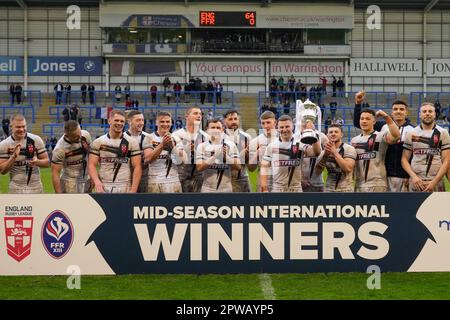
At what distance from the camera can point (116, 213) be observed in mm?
7973

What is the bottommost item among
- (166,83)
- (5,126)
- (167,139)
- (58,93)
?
(167,139)

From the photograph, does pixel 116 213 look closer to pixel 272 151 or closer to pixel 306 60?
pixel 272 151

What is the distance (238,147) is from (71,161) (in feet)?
7.02

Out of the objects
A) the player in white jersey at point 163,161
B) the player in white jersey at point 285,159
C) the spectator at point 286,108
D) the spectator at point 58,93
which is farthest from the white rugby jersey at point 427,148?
the spectator at point 58,93

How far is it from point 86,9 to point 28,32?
324 centimetres

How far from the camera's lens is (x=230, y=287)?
7512 mm

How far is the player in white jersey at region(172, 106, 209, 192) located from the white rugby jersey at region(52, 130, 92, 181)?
1.18m

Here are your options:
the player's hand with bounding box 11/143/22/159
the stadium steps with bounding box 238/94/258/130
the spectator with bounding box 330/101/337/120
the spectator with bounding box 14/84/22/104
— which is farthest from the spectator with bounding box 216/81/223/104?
the player's hand with bounding box 11/143/22/159

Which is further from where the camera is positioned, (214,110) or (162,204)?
(214,110)

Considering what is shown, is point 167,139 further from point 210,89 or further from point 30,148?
point 210,89

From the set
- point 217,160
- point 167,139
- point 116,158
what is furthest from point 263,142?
point 116,158

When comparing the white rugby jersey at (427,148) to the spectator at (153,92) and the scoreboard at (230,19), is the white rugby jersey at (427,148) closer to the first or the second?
the spectator at (153,92)
